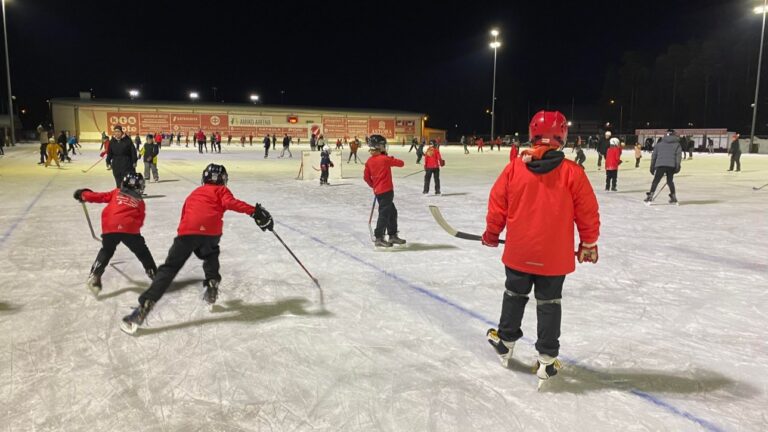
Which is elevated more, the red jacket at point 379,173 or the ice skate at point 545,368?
the red jacket at point 379,173

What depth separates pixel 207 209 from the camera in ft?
12.7

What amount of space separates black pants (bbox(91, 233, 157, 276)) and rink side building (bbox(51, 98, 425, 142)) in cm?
4105

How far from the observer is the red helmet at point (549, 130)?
112 inches

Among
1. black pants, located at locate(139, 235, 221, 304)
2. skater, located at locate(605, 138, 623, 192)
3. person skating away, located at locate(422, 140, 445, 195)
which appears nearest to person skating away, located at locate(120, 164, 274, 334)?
black pants, located at locate(139, 235, 221, 304)

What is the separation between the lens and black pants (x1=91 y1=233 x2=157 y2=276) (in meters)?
4.43

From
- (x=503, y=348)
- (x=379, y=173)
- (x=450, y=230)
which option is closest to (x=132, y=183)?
(x=450, y=230)

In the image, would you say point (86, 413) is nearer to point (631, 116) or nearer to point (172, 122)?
point (172, 122)

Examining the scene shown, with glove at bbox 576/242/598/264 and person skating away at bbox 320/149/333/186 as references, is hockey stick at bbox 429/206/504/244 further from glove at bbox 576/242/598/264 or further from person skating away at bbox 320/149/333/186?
person skating away at bbox 320/149/333/186

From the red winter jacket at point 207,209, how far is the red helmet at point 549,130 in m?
2.09

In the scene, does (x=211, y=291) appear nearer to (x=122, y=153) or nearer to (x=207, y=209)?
(x=207, y=209)

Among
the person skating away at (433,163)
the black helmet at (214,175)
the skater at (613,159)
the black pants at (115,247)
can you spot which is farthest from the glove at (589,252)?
the skater at (613,159)

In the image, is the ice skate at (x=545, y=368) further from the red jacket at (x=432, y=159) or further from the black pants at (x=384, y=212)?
the red jacket at (x=432, y=159)

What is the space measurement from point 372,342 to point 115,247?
247 cm

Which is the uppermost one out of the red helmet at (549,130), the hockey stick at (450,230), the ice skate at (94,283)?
the red helmet at (549,130)
